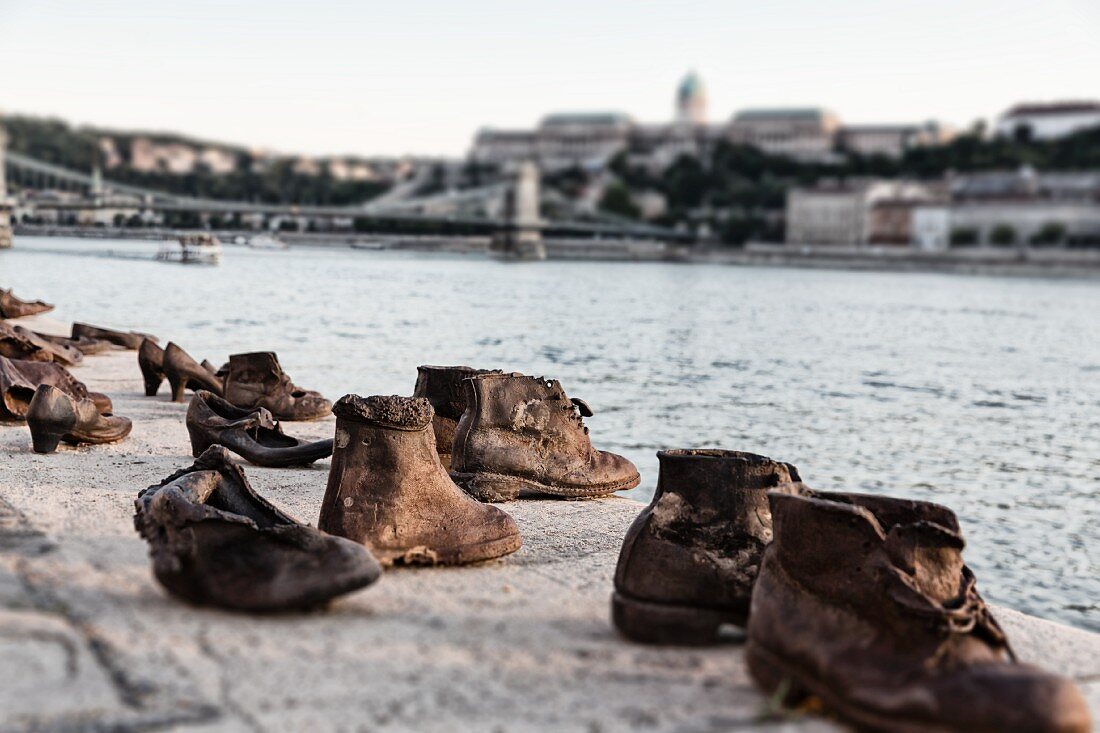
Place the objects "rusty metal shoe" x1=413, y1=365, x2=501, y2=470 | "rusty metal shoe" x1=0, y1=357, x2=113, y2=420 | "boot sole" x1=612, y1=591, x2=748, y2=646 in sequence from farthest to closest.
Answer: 1. "rusty metal shoe" x1=0, y1=357, x2=113, y2=420
2. "rusty metal shoe" x1=413, y1=365, x2=501, y2=470
3. "boot sole" x1=612, y1=591, x2=748, y2=646

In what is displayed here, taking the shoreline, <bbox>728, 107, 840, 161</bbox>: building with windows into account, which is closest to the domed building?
<bbox>728, 107, 840, 161</bbox>: building with windows

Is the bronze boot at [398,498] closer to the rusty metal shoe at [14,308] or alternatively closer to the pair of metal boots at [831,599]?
the pair of metal boots at [831,599]

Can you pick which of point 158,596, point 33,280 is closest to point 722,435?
point 158,596

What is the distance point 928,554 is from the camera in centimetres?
221

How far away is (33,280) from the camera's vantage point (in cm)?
2109

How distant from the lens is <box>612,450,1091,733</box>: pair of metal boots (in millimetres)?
1914

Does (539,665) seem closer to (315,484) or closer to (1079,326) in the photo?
(315,484)

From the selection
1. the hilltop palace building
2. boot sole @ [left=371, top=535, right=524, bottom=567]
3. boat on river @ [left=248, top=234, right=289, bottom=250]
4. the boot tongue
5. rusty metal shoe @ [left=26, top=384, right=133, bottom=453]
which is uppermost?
the hilltop palace building

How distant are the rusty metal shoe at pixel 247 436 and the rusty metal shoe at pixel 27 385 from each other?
52cm

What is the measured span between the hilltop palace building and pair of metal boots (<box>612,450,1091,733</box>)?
119912 millimetres

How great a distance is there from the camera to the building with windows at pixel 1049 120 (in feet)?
383

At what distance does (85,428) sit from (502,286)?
31673 millimetres

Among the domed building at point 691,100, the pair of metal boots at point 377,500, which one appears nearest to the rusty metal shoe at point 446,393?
the pair of metal boots at point 377,500

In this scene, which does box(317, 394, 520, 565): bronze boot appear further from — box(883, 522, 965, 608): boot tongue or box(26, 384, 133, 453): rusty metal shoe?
box(26, 384, 133, 453): rusty metal shoe
